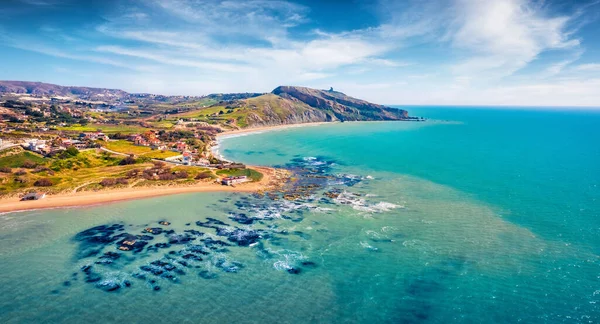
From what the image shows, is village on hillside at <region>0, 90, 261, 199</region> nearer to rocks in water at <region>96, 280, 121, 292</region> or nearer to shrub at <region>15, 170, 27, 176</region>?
shrub at <region>15, 170, 27, 176</region>

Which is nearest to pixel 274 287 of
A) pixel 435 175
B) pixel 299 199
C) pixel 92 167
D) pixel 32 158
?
pixel 299 199

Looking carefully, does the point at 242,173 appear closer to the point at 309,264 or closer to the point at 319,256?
the point at 319,256

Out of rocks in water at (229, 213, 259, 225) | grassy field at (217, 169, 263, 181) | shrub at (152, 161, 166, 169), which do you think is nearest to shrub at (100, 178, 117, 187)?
shrub at (152, 161, 166, 169)

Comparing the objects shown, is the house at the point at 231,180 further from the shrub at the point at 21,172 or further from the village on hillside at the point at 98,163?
the shrub at the point at 21,172

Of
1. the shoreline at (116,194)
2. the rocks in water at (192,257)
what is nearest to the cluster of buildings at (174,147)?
the shoreline at (116,194)

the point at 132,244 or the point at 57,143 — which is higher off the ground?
the point at 57,143

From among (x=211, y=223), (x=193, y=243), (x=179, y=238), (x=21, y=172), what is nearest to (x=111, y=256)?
(x=179, y=238)
